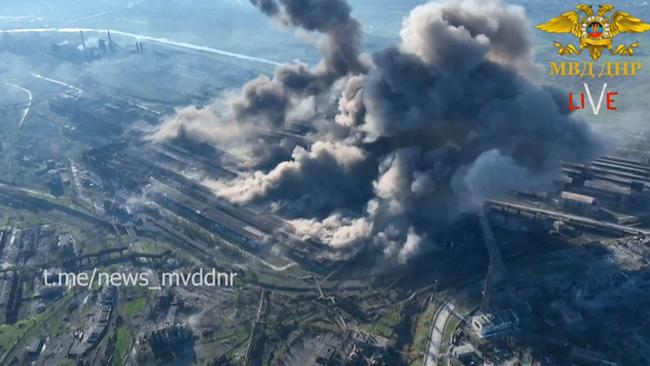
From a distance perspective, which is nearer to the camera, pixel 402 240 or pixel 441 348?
pixel 441 348

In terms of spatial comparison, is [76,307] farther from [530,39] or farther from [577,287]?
[530,39]

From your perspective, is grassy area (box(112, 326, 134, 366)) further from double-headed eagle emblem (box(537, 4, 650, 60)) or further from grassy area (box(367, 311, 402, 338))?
double-headed eagle emblem (box(537, 4, 650, 60))

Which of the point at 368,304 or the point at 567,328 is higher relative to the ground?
the point at 567,328

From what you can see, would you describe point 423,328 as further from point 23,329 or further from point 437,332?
point 23,329

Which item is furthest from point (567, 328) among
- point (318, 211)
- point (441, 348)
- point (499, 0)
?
point (499, 0)

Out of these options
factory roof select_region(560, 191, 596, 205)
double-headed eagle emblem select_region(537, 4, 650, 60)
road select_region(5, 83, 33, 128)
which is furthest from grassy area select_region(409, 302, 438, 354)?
road select_region(5, 83, 33, 128)

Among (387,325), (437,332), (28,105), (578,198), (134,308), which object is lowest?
(28,105)

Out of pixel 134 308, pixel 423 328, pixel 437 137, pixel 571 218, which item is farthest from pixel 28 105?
pixel 571 218
